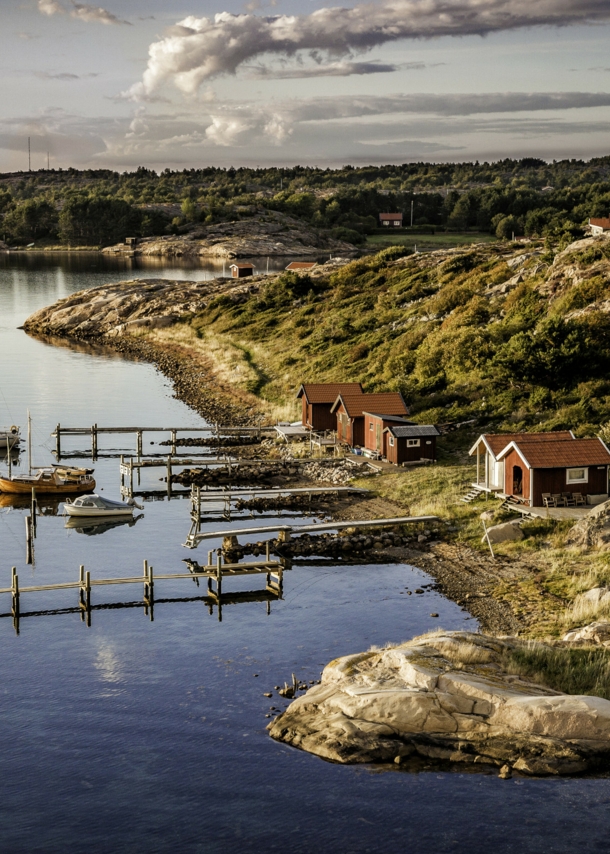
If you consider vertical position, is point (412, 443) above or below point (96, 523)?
above

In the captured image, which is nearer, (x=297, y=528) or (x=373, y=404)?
(x=297, y=528)

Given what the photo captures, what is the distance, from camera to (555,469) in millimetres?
51188

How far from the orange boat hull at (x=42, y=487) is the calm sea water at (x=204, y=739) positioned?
9392 millimetres

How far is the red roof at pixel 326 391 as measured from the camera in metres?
72.3

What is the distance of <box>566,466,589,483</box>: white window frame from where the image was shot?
2025 inches

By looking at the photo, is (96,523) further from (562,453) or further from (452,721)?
(452,721)

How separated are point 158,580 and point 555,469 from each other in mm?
21188

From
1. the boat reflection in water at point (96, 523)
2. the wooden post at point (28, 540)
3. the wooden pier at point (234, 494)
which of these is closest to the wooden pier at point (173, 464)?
the wooden pier at point (234, 494)

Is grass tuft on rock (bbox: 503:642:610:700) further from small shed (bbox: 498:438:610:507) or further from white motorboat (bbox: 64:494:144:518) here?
white motorboat (bbox: 64:494:144:518)

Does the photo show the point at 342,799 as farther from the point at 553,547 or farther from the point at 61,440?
the point at 61,440

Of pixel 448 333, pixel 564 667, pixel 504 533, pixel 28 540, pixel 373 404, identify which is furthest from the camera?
pixel 448 333

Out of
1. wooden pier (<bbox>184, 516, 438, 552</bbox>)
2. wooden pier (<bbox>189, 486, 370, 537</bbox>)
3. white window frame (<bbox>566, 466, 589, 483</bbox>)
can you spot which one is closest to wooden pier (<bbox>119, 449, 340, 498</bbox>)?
wooden pier (<bbox>189, 486, 370, 537</bbox>)

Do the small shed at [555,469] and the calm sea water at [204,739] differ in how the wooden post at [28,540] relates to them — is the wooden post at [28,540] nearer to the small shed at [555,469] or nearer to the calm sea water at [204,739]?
the calm sea water at [204,739]

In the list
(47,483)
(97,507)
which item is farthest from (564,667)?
(47,483)
